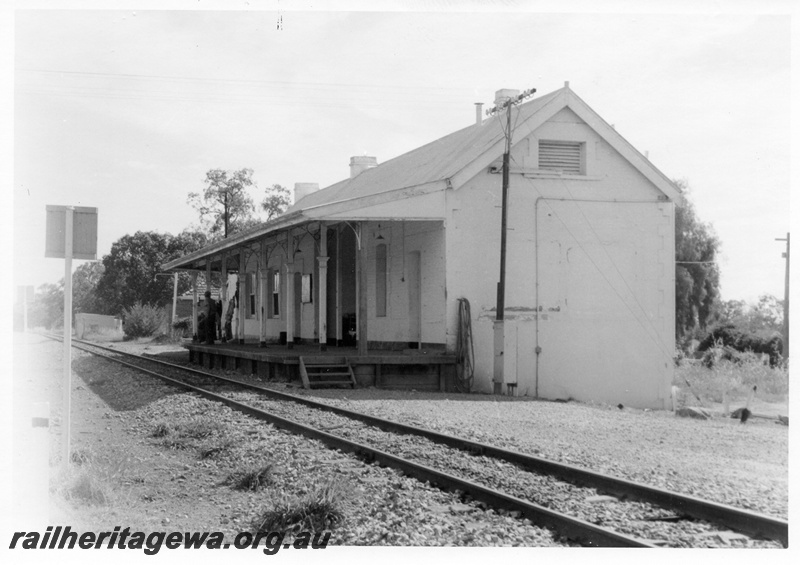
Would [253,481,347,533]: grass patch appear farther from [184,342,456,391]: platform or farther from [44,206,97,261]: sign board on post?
[184,342,456,391]: platform

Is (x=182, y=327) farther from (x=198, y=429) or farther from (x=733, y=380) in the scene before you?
(x=198, y=429)

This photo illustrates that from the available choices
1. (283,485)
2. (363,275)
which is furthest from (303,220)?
(283,485)

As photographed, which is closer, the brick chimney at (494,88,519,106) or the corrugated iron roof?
the corrugated iron roof

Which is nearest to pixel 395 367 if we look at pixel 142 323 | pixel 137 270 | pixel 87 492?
pixel 87 492

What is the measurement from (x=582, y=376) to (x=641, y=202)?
4.05m

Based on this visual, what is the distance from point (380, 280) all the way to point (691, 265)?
80.7 feet

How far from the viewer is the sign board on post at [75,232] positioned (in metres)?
7.71

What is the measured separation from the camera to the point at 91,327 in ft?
206

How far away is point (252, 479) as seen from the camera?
7895 mm

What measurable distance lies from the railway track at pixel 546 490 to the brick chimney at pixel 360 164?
19.1m

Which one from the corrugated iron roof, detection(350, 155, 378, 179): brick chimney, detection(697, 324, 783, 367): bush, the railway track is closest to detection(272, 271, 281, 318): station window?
the corrugated iron roof

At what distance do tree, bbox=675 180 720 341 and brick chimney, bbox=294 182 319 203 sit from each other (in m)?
16.7

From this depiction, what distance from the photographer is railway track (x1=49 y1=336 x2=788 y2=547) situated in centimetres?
608

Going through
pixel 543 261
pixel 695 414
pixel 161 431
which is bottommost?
pixel 695 414
